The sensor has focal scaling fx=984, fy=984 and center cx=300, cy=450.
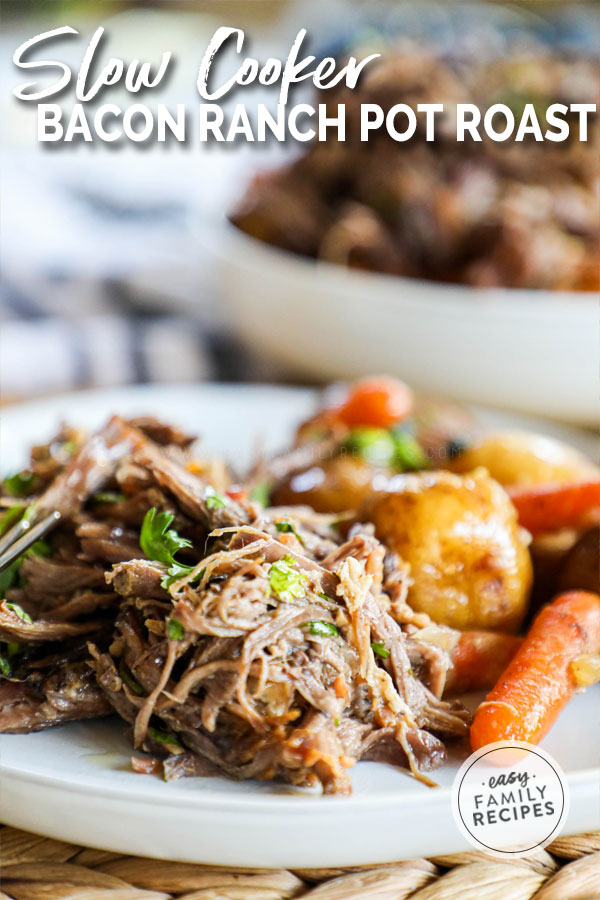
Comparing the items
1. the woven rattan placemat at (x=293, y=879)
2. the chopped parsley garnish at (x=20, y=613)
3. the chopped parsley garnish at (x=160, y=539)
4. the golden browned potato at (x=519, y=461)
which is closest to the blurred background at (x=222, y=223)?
the golden browned potato at (x=519, y=461)

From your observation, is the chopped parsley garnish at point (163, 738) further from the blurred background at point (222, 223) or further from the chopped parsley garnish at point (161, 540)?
the blurred background at point (222, 223)

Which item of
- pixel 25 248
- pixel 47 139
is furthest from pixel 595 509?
pixel 25 248

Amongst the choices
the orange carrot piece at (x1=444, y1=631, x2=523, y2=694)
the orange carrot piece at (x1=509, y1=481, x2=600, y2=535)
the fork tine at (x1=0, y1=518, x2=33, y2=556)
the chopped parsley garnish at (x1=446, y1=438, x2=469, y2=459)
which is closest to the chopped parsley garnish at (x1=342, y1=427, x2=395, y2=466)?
the chopped parsley garnish at (x1=446, y1=438, x2=469, y2=459)

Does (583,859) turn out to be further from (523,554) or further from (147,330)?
(147,330)

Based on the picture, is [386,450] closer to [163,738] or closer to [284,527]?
[284,527]

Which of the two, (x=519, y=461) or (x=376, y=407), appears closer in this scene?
(x=519, y=461)

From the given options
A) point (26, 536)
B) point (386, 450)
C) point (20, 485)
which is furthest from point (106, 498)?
point (386, 450)
